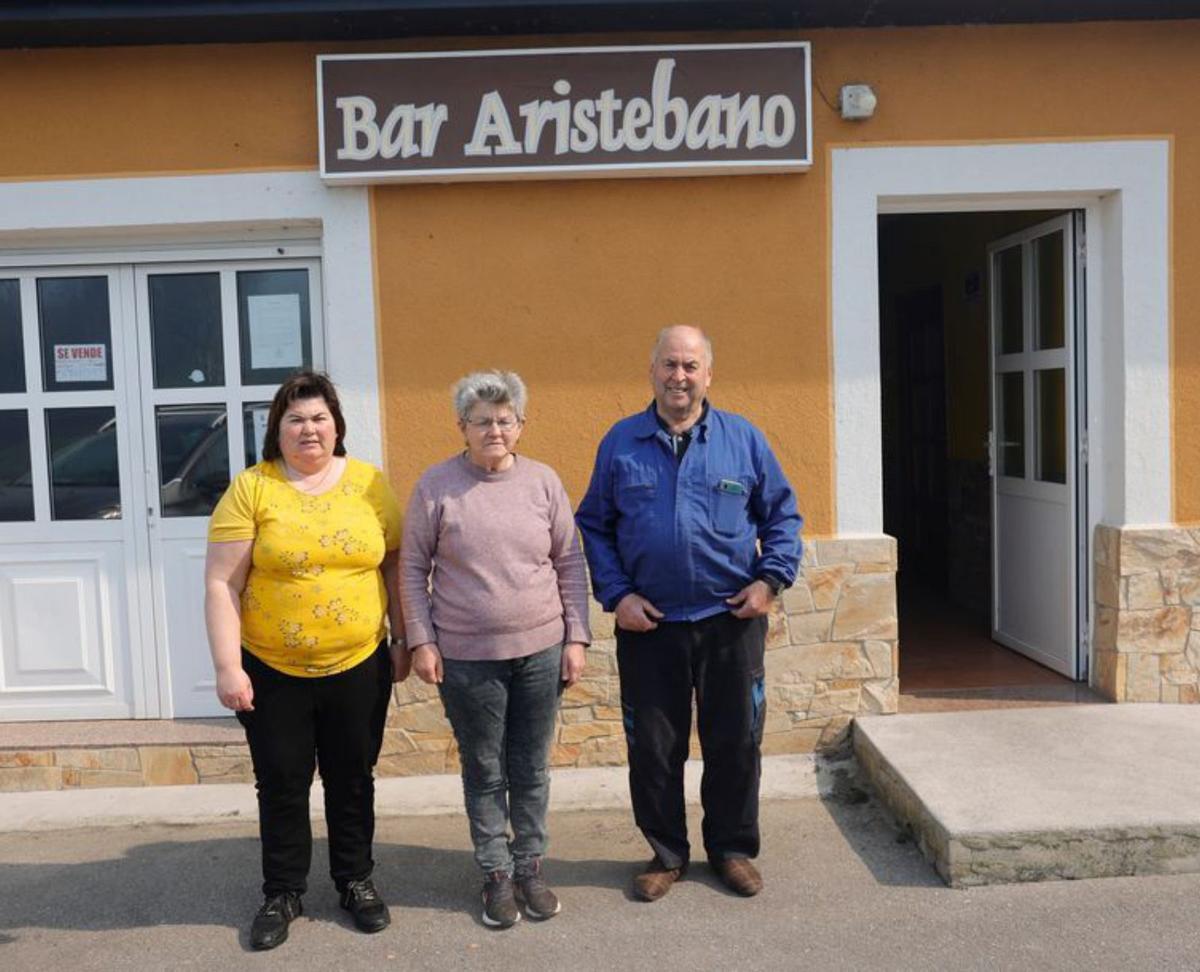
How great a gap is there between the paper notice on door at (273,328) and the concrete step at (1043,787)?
305 centimetres

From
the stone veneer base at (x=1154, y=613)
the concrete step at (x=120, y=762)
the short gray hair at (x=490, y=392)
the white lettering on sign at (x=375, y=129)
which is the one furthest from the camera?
the stone veneer base at (x=1154, y=613)

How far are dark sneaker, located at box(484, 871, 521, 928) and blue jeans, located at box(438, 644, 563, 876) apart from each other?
1.4 inches

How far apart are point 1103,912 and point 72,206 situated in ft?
15.6

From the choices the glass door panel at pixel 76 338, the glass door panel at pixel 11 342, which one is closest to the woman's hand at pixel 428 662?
the glass door panel at pixel 76 338

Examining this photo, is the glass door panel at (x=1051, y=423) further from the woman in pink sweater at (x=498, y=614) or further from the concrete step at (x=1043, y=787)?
the woman in pink sweater at (x=498, y=614)

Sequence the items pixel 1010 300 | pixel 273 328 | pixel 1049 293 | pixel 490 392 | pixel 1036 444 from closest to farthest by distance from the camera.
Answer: pixel 490 392 → pixel 273 328 → pixel 1049 293 → pixel 1036 444 → pixel 1010 300

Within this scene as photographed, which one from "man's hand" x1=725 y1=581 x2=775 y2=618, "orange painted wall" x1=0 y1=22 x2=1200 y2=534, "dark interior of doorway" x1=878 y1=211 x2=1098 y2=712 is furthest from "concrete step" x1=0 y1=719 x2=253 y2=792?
"dark interior of doorway" x1=878 y1=211 x2=1098 y2=712

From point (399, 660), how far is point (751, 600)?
118 centimetres

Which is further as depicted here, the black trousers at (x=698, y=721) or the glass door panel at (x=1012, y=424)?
the glass door panel at (x=1012, y=424)

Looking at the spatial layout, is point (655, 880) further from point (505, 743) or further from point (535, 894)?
point (505, 743)

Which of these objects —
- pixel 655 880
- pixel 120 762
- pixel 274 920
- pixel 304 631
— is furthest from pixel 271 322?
pixel 655 880

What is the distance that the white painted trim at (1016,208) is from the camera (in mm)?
4949

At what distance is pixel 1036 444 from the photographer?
5980 millimetres

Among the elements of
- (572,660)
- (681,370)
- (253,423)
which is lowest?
(572,660)
